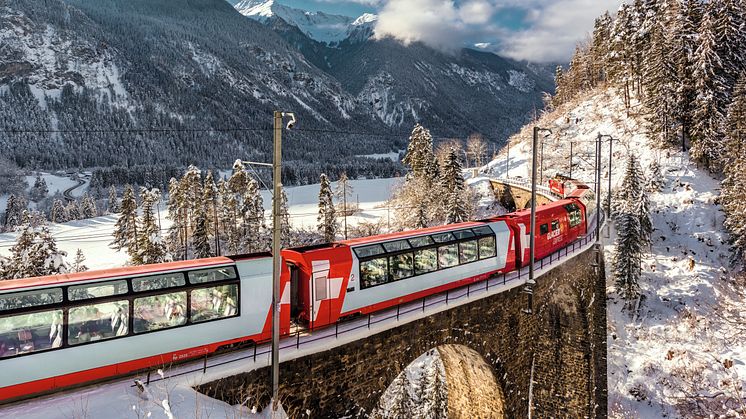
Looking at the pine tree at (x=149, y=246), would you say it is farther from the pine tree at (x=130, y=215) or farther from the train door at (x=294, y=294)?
the train door at (x=294, y=294)

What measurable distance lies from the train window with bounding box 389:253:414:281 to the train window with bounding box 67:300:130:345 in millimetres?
8742

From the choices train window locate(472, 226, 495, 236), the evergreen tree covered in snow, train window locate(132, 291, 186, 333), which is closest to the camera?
train window locate(132, 291, 186, 333)

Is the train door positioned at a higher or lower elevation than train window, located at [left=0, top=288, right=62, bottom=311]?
lower

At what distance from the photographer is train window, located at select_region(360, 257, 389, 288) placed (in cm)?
1483

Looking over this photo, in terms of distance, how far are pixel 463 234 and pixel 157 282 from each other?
1227 centimetres

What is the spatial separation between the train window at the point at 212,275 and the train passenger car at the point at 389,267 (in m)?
1.82

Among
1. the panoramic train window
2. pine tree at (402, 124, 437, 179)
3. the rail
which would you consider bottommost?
the rail

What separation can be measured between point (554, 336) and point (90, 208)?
3827 inches

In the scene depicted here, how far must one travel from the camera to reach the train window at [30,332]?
9.13 metres

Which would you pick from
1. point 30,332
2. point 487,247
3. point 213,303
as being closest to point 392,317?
point 213,303

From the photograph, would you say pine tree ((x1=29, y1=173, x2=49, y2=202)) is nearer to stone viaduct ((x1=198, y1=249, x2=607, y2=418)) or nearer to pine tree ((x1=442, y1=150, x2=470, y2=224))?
pine tree ((x1=442, y1=150, x2=470, y2=224))

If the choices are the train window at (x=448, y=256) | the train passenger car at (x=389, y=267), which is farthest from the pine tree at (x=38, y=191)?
the train window at (x=448, y=256)

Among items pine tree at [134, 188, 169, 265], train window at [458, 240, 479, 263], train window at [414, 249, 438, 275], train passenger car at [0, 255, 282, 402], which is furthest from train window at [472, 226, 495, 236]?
pine tree at [134, 188, 169, 265]

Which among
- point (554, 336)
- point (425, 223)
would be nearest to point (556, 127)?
point (425, 223)
